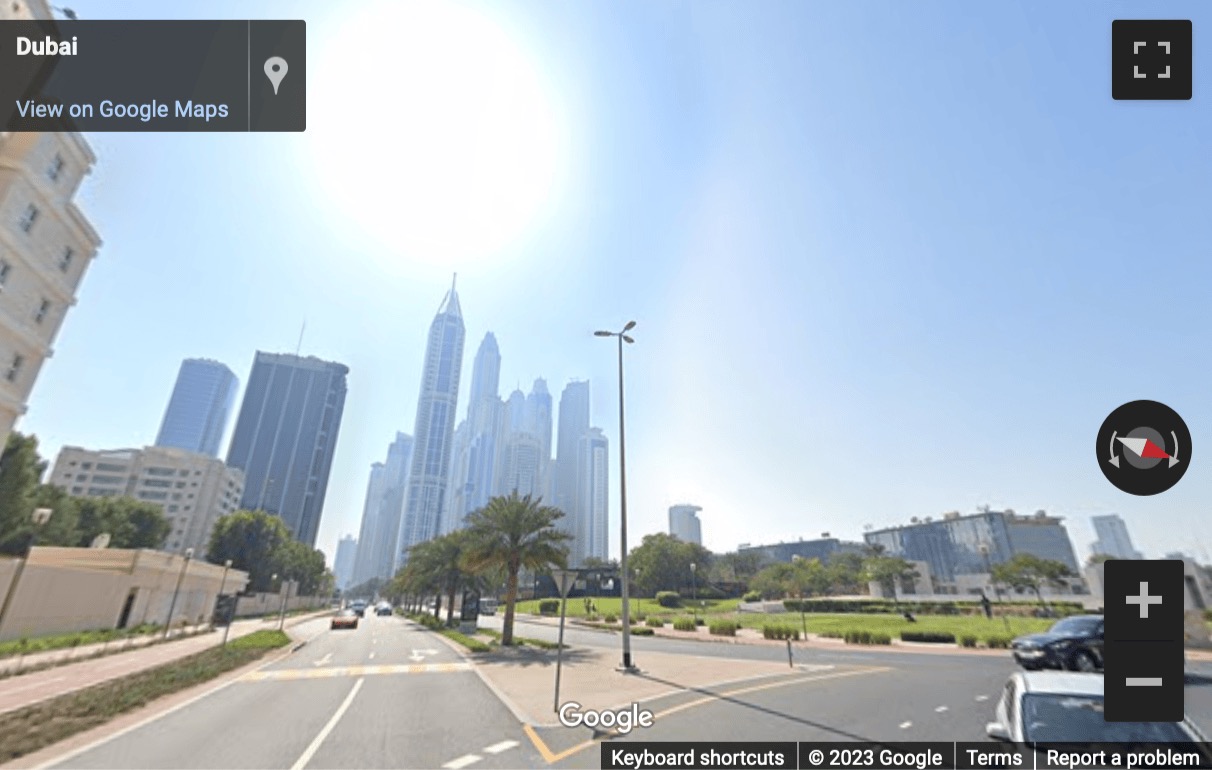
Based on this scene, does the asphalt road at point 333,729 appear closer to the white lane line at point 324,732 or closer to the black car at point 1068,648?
the white lane line at point 324,732

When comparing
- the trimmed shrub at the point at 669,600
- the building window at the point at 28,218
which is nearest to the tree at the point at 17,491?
the building window at the point at 28,218

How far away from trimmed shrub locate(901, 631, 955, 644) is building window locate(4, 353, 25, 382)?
54387 millimetres

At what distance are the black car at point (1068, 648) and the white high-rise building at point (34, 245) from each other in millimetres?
50240

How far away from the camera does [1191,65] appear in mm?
4059

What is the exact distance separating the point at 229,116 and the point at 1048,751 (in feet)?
43.8

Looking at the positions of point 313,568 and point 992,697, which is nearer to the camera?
point 992,697

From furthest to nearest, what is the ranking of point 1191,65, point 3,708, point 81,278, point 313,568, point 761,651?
point 313,568 < point 81,278 < point 761,651 < point 3,708 < point 1191,65

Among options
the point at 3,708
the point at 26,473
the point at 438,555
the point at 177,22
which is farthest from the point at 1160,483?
the point at 26,473

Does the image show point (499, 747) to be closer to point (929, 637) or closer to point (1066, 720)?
point (1066, 720)

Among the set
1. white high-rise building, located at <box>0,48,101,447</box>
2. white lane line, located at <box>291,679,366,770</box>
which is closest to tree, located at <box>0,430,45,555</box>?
white high-rise building, located at <box>0,48,101,447</box>

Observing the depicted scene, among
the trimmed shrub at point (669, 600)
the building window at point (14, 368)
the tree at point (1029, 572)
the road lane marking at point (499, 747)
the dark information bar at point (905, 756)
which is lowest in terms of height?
the trimmed shrub at point (669, 600)

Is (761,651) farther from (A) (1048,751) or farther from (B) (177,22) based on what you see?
(B) (177,22)

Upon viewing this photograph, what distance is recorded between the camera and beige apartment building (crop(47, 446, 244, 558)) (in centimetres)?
11938

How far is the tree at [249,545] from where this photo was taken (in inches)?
2923
